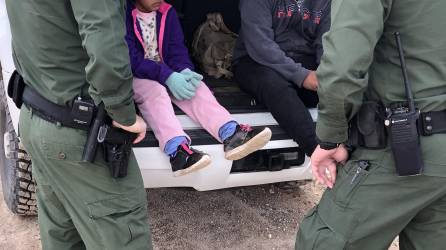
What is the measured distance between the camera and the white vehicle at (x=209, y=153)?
2.77 meters

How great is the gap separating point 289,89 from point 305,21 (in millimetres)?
467

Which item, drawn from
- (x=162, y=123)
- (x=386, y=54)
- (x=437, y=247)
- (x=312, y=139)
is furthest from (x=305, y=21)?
(x=437, y=247)

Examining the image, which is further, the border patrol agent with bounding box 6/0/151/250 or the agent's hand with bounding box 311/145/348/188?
the agent's hand with bounding box 311/145/348/188

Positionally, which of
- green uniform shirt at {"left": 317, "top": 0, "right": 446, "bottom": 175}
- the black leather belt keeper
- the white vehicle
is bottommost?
the white vehicle

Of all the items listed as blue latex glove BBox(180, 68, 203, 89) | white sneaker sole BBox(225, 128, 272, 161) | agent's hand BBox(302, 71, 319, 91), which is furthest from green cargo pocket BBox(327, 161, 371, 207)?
blue latex glove BBox(180, 68, 203, 89)

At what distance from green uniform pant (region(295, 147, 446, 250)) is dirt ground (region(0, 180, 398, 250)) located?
1177mm

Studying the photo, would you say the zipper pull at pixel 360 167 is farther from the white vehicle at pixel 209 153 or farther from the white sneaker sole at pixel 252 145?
the white vehicle at pixel 209 153

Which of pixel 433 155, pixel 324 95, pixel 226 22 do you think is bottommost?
pixel 226 22

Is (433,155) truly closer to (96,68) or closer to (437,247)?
(437,247)

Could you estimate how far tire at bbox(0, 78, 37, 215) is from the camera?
10.1ft

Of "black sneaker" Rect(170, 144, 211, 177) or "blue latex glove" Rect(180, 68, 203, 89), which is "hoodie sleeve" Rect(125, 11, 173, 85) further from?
"black sneaker" Rect(170, 144, 211, 177)

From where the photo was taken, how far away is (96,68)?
Result: 1.96 meters

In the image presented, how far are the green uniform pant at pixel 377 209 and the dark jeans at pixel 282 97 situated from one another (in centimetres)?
63

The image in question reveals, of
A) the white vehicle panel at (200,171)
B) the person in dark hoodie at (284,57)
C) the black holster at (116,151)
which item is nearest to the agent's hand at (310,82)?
the person in dark hoodie at (284,57)
